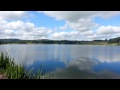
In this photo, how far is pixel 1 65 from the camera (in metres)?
4.50
